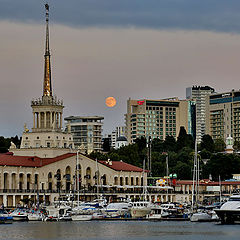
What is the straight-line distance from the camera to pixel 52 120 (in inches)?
7761

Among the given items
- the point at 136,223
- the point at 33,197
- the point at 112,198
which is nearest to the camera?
the point at 136,223

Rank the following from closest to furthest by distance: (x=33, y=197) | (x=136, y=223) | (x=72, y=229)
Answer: (x=72, y=229), (x=136, y=223), (x=33, y=197)

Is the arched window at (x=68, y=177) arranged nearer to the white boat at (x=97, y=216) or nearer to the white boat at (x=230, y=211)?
the white boat at (x=97, y=216)

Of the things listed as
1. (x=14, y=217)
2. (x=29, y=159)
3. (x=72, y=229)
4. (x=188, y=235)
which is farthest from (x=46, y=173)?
(x=188, y=235)

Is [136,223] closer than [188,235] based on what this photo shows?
No

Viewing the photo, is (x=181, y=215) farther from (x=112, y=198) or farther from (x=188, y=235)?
(x=112, y=198)

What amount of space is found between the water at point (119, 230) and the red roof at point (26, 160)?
1445 inches

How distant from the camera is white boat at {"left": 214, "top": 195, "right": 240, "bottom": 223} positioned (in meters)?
128

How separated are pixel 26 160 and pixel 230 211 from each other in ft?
218

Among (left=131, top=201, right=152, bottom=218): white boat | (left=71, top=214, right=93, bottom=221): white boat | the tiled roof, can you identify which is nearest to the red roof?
the tiled roof

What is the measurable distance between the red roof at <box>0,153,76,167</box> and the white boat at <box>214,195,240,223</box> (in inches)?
2381

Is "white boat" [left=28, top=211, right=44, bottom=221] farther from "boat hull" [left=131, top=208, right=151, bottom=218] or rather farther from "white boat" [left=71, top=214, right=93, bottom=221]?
"boat hull" [left=131, top=208, right=151, bottom=218]

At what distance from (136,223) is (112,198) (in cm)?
5079

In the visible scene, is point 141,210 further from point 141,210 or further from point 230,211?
point 230,211
